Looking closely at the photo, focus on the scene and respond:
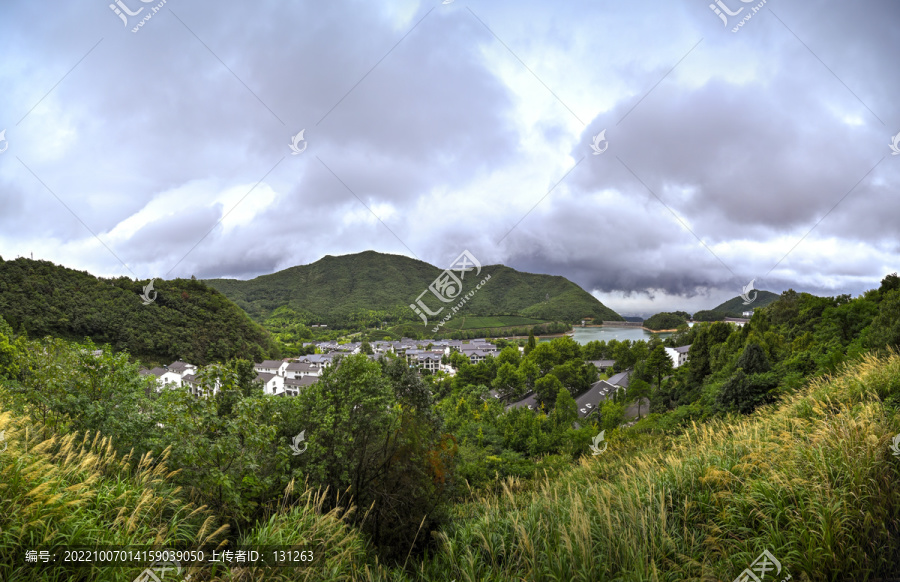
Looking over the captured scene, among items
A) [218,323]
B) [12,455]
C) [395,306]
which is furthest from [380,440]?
[395,306]

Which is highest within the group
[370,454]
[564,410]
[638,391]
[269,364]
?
[269,364]

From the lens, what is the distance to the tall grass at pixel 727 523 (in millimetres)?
2719

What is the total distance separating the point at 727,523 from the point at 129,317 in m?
54.3

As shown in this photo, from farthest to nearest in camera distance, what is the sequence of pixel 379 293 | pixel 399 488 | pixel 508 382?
1. pixel 379 293
2. pixel 508 382
3. pixel 399 488

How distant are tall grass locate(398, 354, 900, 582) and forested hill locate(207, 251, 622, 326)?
55870 mm

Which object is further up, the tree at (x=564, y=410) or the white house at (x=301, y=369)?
the white house at (x=301, y=369)

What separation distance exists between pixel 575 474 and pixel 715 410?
316 inches

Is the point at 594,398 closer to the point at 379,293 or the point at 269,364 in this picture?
the point at 269,364

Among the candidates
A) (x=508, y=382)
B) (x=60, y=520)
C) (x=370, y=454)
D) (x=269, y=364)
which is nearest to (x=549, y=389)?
(x=508, y=382)

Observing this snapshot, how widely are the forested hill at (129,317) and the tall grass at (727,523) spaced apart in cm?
4018

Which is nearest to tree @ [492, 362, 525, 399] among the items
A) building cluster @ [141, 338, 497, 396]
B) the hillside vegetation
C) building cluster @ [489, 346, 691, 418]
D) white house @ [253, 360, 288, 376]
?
building cluster @ [489, 346, 691, 418]

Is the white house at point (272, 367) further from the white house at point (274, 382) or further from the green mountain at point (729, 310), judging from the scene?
the green mountain at point (729, 310)

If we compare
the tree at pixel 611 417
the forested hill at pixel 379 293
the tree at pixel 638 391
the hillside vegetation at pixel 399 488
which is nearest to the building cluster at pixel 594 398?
the tree at pixel 638 391

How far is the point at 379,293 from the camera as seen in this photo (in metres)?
93.5
